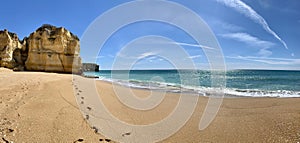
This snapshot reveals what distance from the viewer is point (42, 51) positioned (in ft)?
84.5

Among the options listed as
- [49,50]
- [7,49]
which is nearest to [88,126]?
[49,50]

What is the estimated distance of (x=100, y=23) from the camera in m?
4.64

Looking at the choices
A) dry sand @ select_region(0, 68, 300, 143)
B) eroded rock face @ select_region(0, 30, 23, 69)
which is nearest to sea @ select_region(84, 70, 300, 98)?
dry sand @ select_region(0, 68, 300, 143)

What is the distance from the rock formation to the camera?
25.0 metres

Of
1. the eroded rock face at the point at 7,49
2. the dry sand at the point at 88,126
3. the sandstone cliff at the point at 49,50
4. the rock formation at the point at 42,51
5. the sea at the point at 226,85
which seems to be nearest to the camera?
the dry sand at the point at 88,126

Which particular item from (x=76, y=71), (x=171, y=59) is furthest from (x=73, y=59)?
(x=171, y=59)

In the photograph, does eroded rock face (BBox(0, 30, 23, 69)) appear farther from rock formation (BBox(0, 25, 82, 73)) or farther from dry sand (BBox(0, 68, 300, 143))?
dry sand (BBox(0, 68, 300, 143))

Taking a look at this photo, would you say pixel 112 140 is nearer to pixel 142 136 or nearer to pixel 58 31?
pixel 142 136

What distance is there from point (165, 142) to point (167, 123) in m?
1.23

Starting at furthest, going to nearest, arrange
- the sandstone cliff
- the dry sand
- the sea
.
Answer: the sandstone cliff
the sea
the dry sand

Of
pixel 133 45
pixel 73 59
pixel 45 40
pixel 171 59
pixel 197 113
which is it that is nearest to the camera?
pixel 197 113

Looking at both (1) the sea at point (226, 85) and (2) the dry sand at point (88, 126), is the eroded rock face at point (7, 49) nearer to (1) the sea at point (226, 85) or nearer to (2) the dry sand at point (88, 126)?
(1) the sea at point (226, 85)

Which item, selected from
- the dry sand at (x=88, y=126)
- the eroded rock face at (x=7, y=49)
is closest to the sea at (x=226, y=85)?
the dry sand at (x=88, y=126)

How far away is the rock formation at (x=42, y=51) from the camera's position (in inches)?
985
